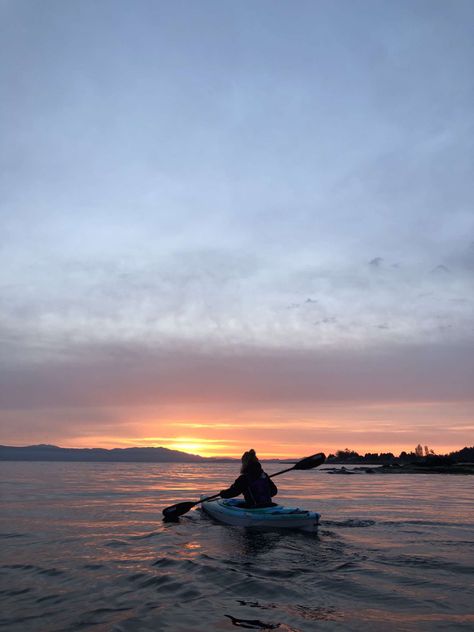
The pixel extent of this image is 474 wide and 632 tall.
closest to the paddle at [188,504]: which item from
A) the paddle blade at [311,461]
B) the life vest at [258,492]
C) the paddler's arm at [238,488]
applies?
the paddle blade at [311,461]

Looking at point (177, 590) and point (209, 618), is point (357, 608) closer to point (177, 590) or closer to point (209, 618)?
point (209, 618)

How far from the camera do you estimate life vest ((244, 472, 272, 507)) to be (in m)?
15.9

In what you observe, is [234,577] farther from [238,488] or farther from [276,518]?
[238,488]

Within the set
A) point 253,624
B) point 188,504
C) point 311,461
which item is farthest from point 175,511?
point 253,624

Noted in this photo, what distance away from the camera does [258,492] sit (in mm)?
15906

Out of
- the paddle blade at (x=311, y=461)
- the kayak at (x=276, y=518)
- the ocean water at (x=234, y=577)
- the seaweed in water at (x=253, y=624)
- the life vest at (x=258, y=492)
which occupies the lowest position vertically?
the ocean water at (x=234, y=577)

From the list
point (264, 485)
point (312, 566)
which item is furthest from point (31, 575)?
point (264, 485)

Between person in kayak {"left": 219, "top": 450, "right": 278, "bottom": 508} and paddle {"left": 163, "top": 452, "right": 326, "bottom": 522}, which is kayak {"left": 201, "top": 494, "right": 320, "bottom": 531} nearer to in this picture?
person in kayak {"left": 219, "top": 450, "right": 278, "bottom": 508}

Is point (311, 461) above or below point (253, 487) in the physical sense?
above

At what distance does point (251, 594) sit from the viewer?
8414mm

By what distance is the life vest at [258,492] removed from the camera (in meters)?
15.9

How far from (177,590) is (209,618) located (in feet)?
6.19

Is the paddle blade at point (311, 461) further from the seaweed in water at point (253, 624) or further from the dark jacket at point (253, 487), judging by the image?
the seaweed in water at point (253, 624)

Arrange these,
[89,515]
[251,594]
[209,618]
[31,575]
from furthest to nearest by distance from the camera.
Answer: [89,515] < [31,575] < [251,594] < [209,618]
